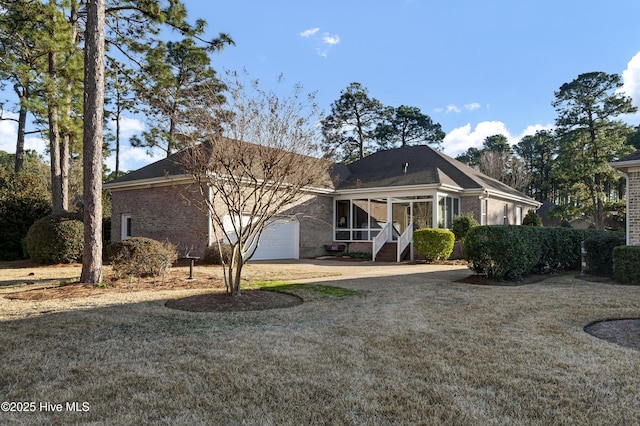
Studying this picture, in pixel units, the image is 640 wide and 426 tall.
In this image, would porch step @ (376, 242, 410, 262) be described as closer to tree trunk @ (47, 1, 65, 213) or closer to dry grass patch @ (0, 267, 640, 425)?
dry grass patch @ (0, 267, 640, 425)

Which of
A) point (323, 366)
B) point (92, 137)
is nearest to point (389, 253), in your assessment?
point (92, 137)

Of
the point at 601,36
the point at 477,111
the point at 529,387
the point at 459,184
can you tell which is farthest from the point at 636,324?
the point at 477,111

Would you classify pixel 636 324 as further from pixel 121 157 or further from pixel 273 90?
pixel 121 157

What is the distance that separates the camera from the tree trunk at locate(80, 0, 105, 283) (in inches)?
361

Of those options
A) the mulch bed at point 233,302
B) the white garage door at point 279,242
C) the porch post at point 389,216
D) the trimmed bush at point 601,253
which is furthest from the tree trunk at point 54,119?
the trimmed bush at point 601,253

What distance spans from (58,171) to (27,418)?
15.7m

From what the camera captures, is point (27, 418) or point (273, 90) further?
point (273, 90)

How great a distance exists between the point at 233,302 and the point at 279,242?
36.7 ft

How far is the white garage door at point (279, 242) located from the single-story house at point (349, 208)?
0.04 metres

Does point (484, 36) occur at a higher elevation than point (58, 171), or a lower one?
higher

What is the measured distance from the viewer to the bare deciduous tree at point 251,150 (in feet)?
24.2

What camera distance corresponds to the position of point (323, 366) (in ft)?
13.0

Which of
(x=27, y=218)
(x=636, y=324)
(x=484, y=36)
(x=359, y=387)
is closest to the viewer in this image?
(x=359, y=387)

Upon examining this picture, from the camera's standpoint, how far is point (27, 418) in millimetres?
2938
